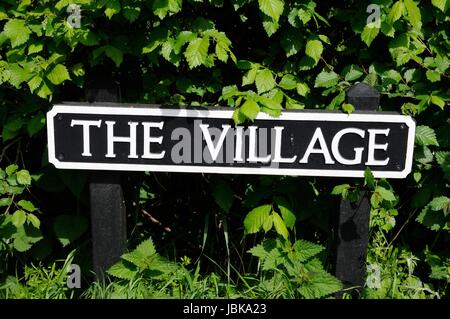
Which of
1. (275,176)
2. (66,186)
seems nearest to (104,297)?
(66,186)

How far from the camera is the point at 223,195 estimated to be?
2.82 meters

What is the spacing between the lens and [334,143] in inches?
96.1

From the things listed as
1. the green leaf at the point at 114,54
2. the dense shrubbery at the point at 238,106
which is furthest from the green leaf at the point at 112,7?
the green leaf at the point at 114,54

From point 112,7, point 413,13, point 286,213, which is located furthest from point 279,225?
point 112,7

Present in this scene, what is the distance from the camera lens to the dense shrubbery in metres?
2.47

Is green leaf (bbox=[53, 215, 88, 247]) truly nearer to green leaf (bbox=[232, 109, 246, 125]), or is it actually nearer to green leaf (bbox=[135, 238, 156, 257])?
green leaf (bbox=[135, 238, 156, 257])

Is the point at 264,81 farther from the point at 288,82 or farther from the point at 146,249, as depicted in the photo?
the point at 146,249

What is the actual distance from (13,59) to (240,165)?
103 cm

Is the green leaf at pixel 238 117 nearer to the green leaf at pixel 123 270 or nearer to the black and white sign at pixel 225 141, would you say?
the black and white sign at pixel 225 141

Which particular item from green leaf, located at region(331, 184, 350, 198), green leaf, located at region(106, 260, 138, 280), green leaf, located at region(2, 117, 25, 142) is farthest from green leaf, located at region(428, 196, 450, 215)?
green leaf, located at region(2, 117, 25, 142)

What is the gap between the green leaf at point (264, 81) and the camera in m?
2.56

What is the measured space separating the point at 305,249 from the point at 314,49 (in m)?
0.84

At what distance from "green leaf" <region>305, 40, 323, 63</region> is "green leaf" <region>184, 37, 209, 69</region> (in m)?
0.46

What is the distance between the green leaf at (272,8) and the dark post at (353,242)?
78 centimetres
